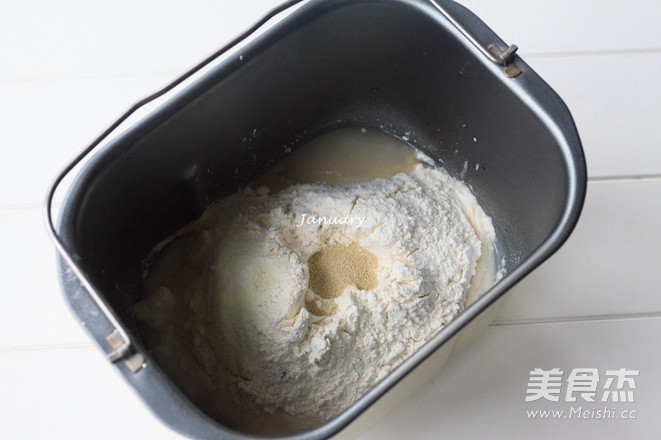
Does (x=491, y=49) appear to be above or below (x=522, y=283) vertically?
above

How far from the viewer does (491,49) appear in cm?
69

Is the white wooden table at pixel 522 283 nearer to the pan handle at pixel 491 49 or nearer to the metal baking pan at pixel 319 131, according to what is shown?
→ the metal baking pan at pixel 319 131

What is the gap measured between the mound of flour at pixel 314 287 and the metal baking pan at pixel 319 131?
0.10 ft

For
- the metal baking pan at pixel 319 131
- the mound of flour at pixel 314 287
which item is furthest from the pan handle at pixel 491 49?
the mound of flour at pixel 314 287

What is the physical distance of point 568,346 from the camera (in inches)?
30.3

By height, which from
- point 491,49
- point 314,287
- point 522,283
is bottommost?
point 522,283

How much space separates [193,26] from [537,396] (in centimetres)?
65

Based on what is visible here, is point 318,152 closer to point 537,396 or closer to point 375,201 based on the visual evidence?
point 375,201

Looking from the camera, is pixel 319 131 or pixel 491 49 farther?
pixel 319 131

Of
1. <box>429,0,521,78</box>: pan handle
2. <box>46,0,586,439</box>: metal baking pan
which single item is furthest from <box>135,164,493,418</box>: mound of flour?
<box>429,0,521,78</box>: pan handle

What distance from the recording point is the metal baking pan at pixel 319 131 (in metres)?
0.58

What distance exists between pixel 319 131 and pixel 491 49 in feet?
0.84

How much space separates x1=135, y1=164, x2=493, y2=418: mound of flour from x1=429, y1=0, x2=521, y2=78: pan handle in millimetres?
176

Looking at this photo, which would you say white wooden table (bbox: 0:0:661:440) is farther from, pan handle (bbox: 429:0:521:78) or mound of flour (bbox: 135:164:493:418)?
pan handle (bbox: 429:0:521:78)
